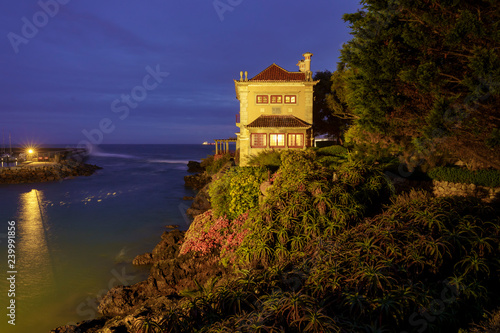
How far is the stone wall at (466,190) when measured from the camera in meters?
12.3

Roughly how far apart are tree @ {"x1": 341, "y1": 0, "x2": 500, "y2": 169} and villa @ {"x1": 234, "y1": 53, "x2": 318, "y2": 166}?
49.7 feet

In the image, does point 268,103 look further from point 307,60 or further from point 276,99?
point 307,60

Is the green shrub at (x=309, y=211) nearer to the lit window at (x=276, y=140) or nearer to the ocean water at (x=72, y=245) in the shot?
the ocean water at (x=72, y=245)

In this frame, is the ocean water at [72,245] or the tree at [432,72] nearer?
the tree at [432,72]

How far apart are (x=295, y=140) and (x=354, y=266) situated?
70.1ft

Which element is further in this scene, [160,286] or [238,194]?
[238,194]

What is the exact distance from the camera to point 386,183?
11055mm

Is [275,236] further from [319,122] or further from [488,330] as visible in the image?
[319,122]

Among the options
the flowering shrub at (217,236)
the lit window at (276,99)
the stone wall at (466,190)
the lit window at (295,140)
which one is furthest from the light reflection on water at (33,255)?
the lit window at (276,99)

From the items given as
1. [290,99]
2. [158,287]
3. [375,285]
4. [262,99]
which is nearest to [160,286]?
[158,287]

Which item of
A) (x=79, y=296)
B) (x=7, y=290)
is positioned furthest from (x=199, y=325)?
(x=7, y=290)

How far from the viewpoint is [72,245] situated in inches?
700

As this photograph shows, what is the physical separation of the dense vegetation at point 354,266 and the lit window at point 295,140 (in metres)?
15.9

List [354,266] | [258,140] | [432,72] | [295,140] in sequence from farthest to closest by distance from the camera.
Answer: [295,140] < [258,140] < [432,72] < [354,266]
